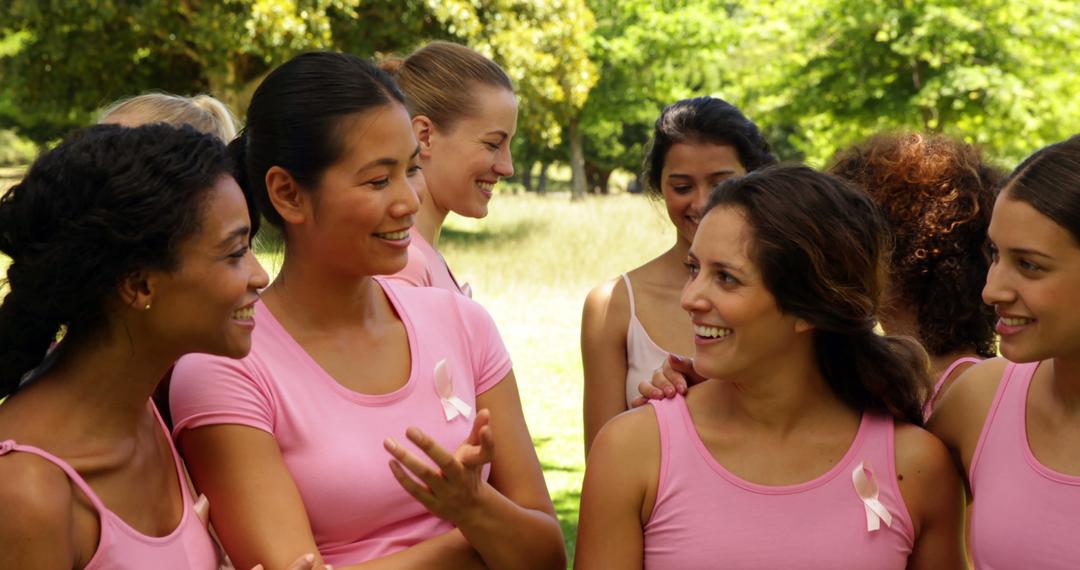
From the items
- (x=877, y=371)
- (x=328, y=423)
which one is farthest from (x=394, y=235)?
(x=877, y=371)

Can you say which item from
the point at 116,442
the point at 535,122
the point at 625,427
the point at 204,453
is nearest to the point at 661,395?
the point at 625,427

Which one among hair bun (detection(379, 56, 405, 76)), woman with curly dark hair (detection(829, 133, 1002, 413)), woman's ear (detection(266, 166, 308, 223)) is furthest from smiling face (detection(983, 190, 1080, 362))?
hair bun (detection(379, 56, 405, 76))

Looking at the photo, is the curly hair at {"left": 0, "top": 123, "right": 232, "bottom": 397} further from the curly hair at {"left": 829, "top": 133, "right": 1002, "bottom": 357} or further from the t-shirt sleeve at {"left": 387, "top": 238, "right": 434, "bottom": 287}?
the curly hair at {"left": 829, "top": 133, "right": 1002, "bottom": 357}

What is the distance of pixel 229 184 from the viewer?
261 centimetres

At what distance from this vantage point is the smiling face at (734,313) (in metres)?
2.92

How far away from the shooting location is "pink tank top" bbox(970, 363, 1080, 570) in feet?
8.85

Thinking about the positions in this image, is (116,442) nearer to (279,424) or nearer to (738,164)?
(279,424)

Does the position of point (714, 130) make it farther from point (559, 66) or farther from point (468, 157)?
point (559, 66)

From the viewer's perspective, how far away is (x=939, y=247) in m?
3.55

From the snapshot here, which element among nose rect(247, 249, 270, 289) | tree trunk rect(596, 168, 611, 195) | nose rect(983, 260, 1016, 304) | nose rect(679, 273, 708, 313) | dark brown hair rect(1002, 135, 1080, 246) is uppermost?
dark brown hair rect(1002, 135, 1080, 246)

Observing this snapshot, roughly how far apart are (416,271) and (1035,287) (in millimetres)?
1853

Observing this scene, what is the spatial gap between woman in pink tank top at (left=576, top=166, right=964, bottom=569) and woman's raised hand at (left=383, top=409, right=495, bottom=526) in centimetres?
38

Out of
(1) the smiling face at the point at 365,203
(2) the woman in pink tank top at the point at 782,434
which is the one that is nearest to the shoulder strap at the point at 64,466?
(1) the smiling face at the point at 365,203

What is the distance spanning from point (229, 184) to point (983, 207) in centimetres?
220
